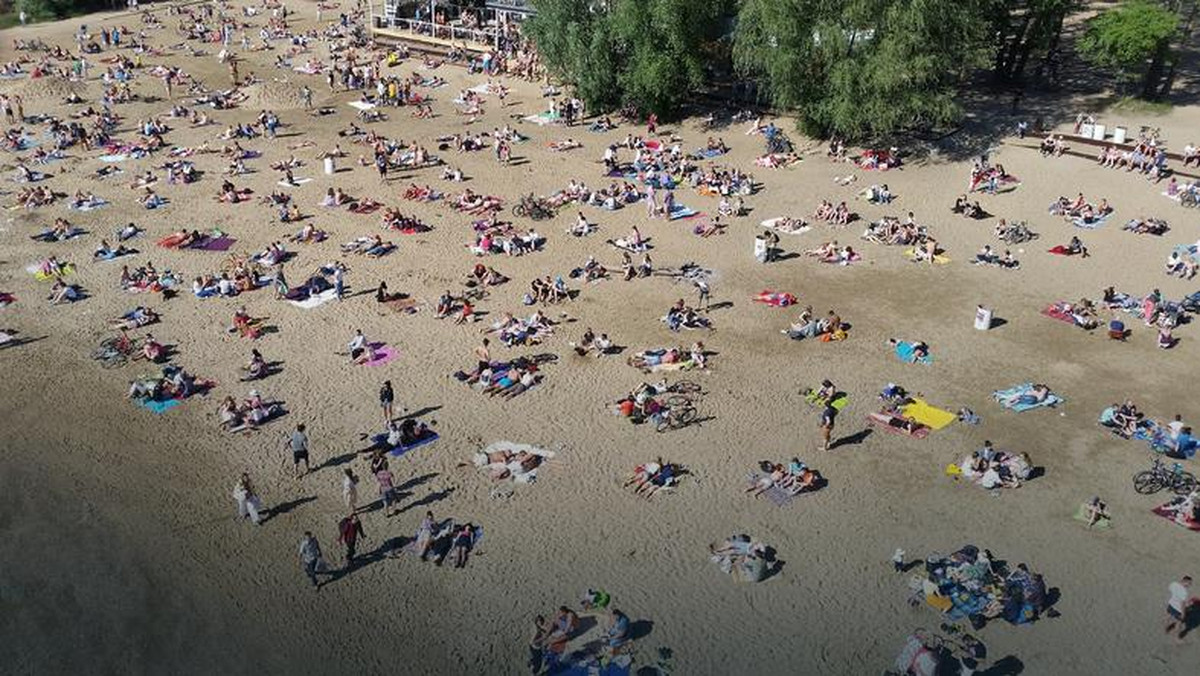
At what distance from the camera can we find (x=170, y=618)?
1786 cm

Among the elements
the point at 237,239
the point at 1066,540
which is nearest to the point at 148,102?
the point at 237,239

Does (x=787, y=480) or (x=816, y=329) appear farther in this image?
(x=816, y=329)

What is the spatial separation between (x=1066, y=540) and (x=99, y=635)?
1981 cm

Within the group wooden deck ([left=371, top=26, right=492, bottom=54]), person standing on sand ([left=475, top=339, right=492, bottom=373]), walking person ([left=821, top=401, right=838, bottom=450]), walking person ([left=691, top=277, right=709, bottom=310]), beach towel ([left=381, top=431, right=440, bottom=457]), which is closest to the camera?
walking person ([left=821, top=401, right=838, bottom=450])


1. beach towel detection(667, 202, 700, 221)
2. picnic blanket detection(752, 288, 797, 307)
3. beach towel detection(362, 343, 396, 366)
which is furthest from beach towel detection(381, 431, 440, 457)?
beach towel detection(667, 202, 700, 221)

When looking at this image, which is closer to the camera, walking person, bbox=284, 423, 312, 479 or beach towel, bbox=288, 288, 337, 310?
walking person, bbox=284, 423, 312, 479

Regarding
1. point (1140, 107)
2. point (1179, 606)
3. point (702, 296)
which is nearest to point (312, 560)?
point (702, 296)

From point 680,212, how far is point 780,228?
164 inches

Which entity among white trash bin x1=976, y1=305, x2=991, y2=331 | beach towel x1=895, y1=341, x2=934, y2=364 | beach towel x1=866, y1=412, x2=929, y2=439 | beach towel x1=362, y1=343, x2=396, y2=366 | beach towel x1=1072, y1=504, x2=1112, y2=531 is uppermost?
white trash bin x1=976, y1=305, x2=991, y2=331

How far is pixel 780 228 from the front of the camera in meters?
A: 35.4

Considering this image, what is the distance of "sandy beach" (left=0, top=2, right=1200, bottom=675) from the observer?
56.9ft

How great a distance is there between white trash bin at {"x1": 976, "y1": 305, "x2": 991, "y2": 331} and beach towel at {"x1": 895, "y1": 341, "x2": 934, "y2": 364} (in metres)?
2.57

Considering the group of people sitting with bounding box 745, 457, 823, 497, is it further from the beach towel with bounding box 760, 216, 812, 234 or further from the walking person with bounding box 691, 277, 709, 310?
the beach towel with bounding box 760, 216, 812, 234

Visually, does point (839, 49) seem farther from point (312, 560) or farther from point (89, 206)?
point (89, 206)
